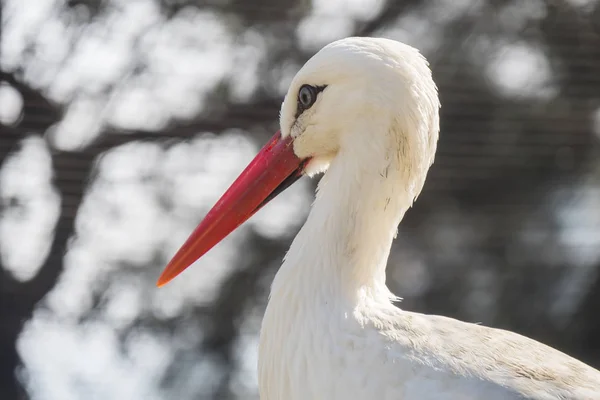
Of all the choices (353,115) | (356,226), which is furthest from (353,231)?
(353,115)

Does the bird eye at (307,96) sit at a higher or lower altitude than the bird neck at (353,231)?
higher

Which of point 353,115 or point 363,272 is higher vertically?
point 353,115

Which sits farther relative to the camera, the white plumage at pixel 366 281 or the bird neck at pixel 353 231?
the bird neck at pixel 353 231

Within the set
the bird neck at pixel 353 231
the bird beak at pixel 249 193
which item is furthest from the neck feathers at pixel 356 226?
the bird beak at pixel 249 193

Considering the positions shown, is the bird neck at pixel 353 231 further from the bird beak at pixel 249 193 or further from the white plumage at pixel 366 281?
the bird beak at pixel 249 193

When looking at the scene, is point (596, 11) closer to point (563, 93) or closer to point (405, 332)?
point (563, 93)

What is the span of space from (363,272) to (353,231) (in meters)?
0.05

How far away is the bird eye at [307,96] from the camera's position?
1.20 meters

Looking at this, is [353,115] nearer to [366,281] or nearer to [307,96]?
[307,96]

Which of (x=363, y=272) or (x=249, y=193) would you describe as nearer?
(x=363, y=272)

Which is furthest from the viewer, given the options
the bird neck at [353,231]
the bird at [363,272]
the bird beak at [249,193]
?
the bird beak at [249,193]

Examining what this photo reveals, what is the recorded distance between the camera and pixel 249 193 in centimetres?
126

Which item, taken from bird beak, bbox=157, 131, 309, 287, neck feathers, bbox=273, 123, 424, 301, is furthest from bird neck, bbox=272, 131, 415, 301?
bird beak, bbox=157, 131, 309, 287

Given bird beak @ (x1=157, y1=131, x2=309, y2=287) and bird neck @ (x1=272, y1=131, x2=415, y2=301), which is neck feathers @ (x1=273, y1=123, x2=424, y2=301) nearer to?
bird neck @ (x1=272, y1=131, x2=415, y2=301)
